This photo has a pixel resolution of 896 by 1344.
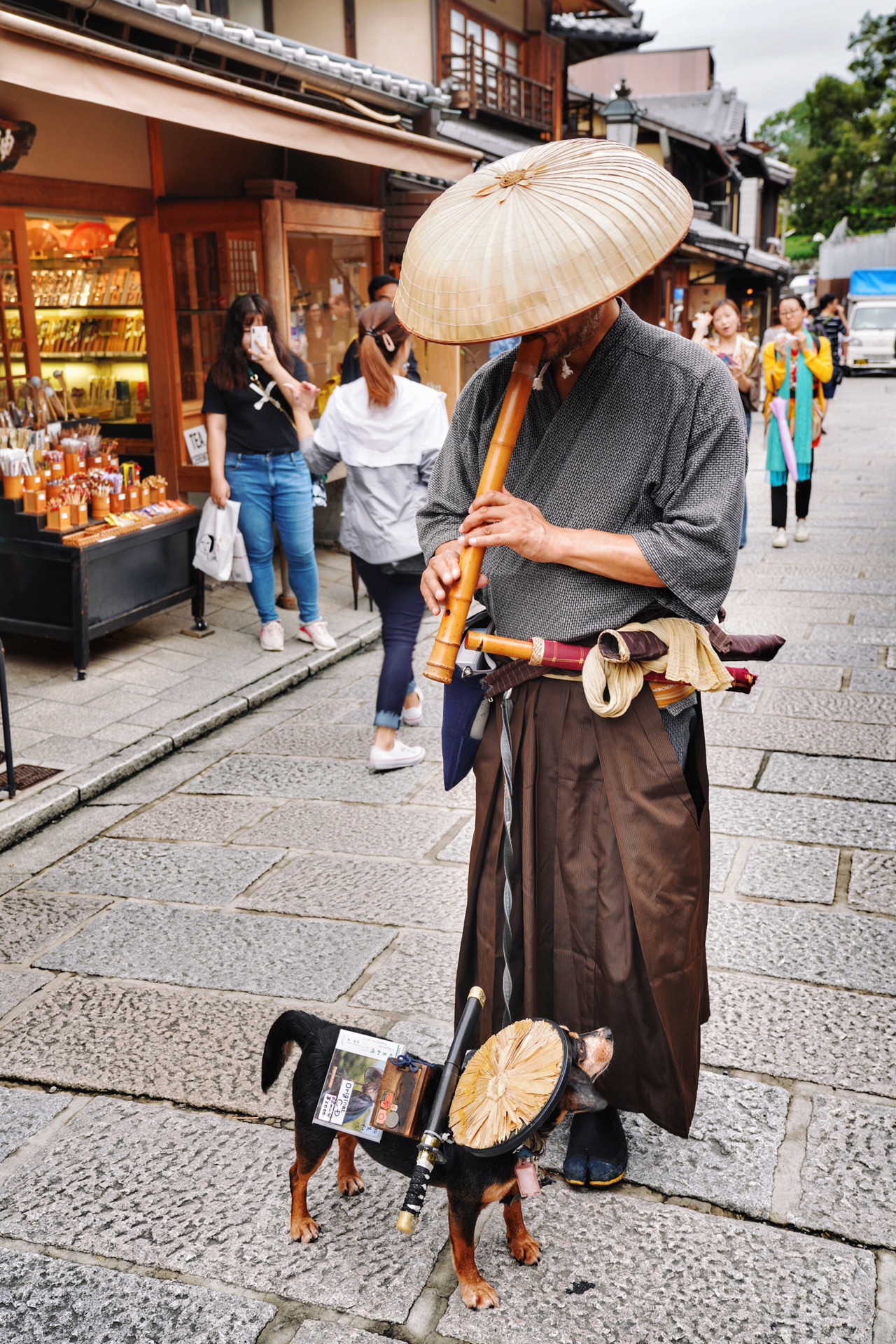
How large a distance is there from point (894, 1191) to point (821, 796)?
246cm

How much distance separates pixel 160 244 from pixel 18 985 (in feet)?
20.5

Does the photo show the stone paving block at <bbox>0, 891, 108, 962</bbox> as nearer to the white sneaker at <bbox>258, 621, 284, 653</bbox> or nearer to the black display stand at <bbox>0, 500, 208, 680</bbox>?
the black display stand at <bbox>0, 500, 208, 680</bbox>

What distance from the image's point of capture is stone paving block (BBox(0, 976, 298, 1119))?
3.09 metres

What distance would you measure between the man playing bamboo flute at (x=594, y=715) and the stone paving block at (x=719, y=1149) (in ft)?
0.41

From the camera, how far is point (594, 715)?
2.47 meters

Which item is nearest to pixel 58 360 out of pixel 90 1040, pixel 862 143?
pixel 90 1040

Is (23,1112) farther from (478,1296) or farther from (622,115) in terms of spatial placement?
(622,115)

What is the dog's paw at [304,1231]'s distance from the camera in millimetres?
2512

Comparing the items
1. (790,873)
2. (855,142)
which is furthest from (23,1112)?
(855,142)

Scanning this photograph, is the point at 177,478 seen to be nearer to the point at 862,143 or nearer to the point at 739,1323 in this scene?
the point at 739,1323

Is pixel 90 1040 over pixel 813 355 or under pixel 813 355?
under

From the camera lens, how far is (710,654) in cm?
246

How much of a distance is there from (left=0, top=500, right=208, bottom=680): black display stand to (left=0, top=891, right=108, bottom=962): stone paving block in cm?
248

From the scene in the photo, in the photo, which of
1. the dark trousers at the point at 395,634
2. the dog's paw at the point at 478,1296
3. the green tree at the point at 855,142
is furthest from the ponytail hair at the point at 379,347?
the green tree at the point at 855,142
